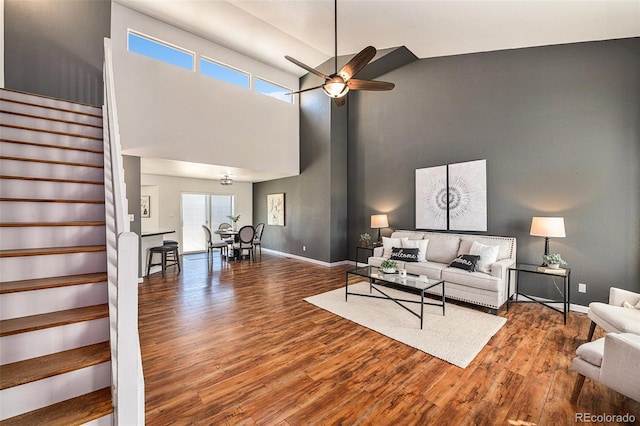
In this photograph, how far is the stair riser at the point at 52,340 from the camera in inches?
52.2

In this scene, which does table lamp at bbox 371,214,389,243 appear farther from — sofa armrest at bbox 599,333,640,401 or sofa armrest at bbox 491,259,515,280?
sofa armrest at bbox 599,333,640,401

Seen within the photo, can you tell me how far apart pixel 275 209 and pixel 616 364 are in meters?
7.67

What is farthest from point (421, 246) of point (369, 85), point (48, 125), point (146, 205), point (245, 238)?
point (146, 205)

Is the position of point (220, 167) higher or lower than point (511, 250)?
higher

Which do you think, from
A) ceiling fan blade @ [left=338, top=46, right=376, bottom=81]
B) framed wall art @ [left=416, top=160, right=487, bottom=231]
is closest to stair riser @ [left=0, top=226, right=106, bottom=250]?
ceiling fan blade @ [left=338, top=46, right=376, bottom=81]

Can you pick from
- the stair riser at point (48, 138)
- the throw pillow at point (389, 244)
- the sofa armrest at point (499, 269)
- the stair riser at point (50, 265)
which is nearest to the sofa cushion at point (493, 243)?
the sofa armrest at point (499, 269)

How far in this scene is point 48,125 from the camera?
113 inches

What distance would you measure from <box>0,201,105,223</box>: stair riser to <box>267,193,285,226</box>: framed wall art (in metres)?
6.05

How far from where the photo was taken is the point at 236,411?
1856 millimetres

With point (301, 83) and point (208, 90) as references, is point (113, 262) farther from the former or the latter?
point (301, 83)

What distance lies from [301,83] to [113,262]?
23.7 feet

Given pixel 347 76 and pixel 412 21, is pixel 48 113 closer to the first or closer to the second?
pixel 347 76

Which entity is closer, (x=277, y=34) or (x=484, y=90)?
(x=484, y=90)

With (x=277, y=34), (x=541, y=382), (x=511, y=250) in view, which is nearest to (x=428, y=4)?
(x=277, y=34)
